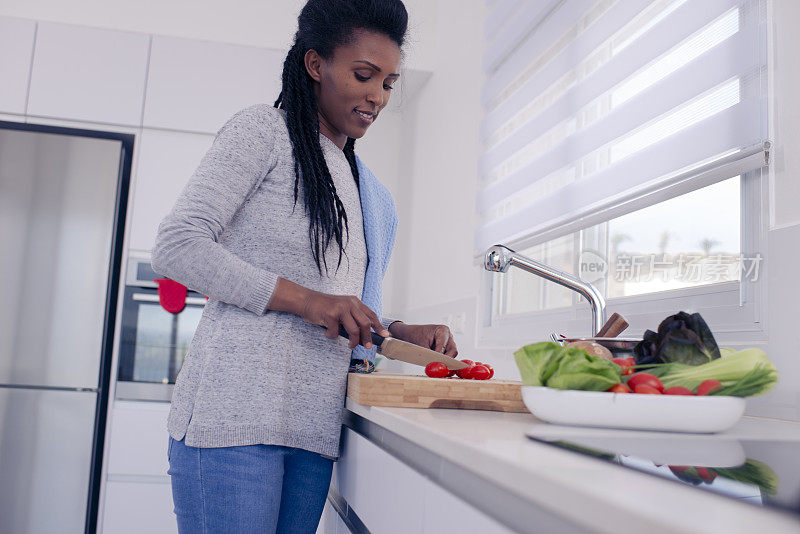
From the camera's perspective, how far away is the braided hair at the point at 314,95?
1.04m

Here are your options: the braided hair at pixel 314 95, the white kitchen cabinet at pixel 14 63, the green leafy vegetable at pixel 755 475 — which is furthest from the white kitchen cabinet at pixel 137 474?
the green leafy vegetable at pixel 755 475

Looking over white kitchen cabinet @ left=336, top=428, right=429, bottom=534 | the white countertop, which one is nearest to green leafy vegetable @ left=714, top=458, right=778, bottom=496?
the white countertop

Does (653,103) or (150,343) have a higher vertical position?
(653,103)

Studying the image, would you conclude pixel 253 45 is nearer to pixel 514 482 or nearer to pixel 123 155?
pixel 123 155

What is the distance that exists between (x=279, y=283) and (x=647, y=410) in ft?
1.66

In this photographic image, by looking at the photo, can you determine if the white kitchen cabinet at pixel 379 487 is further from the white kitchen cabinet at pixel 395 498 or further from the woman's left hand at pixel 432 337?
the woman's left hand at pixel 432 337

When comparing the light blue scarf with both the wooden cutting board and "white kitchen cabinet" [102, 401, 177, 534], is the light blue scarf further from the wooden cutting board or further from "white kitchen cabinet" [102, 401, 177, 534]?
"white kitchen cabinet" [102, 401, 177, 534]

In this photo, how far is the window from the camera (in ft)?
3.60

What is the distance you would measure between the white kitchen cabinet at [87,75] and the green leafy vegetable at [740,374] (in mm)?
2673

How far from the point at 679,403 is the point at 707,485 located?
29 centimetres

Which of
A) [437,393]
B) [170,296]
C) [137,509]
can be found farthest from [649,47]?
[137,509]

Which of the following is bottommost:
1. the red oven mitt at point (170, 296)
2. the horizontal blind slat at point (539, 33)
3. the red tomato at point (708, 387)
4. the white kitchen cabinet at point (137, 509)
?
the white kitchen cabinet at point (137, 509)

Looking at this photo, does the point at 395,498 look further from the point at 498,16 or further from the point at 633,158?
the point at 498,16

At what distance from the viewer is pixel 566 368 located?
27.4 inches
